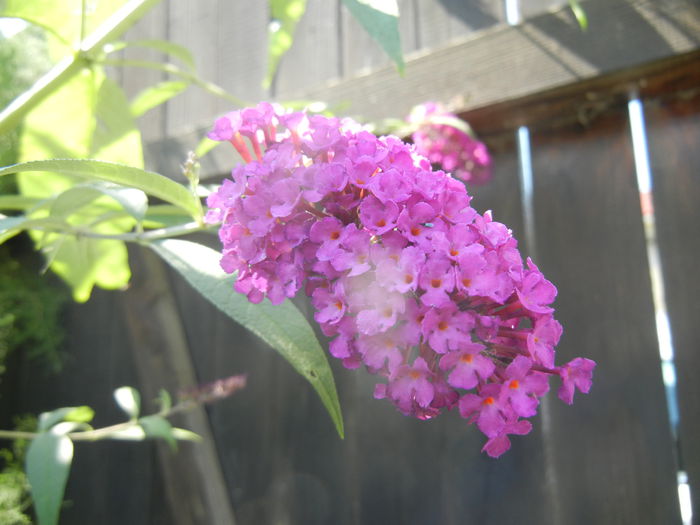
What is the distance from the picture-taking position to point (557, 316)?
37.7 inches

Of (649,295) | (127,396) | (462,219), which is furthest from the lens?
(127,396)

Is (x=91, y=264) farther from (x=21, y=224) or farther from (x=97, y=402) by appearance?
(x=97, y=402)

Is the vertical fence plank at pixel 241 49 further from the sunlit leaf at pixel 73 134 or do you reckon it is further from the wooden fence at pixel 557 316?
the sunlit leaf at pixel 73 134

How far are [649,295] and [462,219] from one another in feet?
1.87

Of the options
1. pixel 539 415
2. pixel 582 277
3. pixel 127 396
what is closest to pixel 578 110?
pixel 582 277

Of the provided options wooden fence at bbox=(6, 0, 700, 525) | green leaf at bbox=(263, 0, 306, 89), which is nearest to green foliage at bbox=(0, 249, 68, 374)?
wooden fence at bbox=(6, 0, 700, 525)

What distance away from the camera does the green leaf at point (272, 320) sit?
1.63 feet

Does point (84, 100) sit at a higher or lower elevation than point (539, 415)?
higher

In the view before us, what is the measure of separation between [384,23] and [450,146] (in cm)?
48

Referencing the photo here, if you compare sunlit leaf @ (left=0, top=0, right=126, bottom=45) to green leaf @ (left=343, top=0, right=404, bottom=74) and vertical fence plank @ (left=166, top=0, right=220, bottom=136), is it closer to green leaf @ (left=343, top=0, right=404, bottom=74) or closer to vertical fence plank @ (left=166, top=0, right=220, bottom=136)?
green leaf @ (left=343, top=0, right=404, bottom=74)

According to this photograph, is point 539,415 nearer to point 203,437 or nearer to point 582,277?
point 582,277

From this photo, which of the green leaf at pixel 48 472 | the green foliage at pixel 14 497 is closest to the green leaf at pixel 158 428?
the green leaf at pixel 48 472

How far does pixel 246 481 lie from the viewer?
1223mm

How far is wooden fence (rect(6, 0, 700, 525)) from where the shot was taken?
876mm
